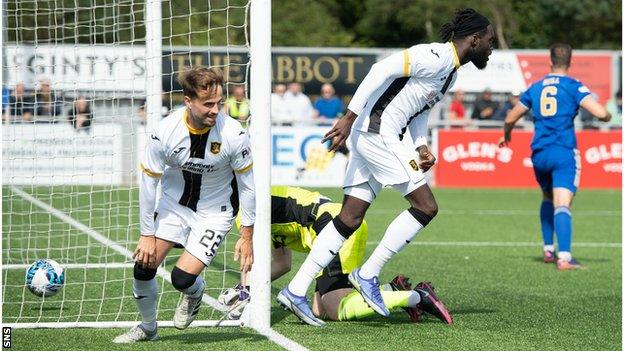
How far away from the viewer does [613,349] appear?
6969mm

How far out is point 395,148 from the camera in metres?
7.88

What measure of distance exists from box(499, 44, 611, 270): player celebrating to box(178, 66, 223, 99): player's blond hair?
540cm

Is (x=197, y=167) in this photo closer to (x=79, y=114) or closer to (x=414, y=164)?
(x=414, y=164)

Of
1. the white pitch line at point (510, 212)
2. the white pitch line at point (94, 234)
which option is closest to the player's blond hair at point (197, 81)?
the white pitch line at point (94, 234)

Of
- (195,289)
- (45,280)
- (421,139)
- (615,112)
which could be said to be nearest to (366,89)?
(421,139)

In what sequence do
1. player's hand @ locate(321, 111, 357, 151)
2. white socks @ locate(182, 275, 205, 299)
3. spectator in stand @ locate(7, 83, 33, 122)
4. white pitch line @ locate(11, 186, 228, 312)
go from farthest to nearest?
spectator in stand @ locate(7, 83, 33, 122) → white pitch line @ locate(11, 186, 228, 312) → player's hand @ locate(321, 111, 357, 151) → white socks @ locate(182, 275, 205, 299)

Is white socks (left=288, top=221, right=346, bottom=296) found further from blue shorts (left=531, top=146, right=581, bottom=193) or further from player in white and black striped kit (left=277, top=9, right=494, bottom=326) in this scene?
blue shorts (left=531, top=146, right=581, bottom=193)

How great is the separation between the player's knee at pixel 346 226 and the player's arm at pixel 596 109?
381 cm

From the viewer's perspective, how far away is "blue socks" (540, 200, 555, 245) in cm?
1190

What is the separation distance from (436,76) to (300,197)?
1.32 meters

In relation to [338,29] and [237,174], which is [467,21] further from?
[338,29]

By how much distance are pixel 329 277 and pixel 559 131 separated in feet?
13.5

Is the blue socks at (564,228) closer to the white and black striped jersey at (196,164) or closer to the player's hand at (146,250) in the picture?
the white and black striped jersey at (196,164)

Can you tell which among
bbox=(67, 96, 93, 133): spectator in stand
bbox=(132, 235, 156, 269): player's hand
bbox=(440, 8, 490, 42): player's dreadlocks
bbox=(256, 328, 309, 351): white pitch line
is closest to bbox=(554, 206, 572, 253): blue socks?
bbox=(440, 8, 490, 42): player's dreadlocks
